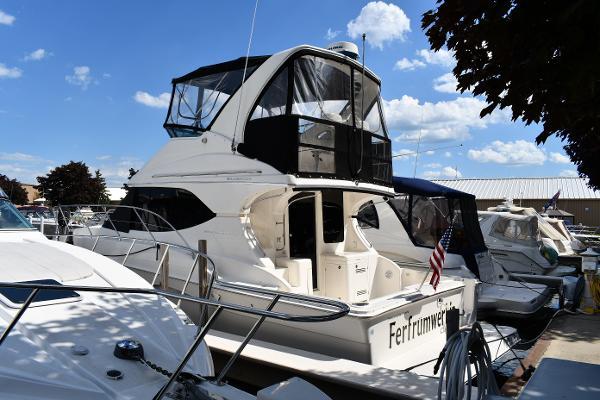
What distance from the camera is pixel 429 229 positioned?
33.1 feet

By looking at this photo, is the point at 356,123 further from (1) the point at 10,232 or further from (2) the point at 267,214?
(1) the point at 10,232

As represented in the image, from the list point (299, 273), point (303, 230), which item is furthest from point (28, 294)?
point (303, 230)

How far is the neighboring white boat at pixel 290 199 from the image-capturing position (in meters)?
5.36

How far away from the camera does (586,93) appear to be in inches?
95.8

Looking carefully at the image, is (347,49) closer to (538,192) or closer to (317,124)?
(317,124)

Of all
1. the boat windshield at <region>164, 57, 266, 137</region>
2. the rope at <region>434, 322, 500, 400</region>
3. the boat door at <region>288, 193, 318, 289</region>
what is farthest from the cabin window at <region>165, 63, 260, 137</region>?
the rope at <region>434, 322, 500, 400</region>

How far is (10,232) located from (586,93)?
5402 mm

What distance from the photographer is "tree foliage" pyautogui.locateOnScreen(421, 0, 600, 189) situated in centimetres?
236

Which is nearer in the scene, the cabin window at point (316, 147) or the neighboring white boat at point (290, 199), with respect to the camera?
the neighboring white boat at point (290, 199)

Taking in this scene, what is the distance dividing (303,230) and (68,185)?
4085 centimetres

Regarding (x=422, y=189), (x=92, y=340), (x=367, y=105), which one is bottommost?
(x=92, y=340)

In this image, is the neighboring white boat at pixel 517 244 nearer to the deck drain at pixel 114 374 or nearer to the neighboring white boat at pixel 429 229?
the neighboring white boat at pixel 429 229

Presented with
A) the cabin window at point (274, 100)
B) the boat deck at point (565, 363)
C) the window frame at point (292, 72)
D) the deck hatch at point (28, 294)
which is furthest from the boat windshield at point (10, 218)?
the boat deck at point (565, 363)

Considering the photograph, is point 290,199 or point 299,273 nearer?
point 299,273
